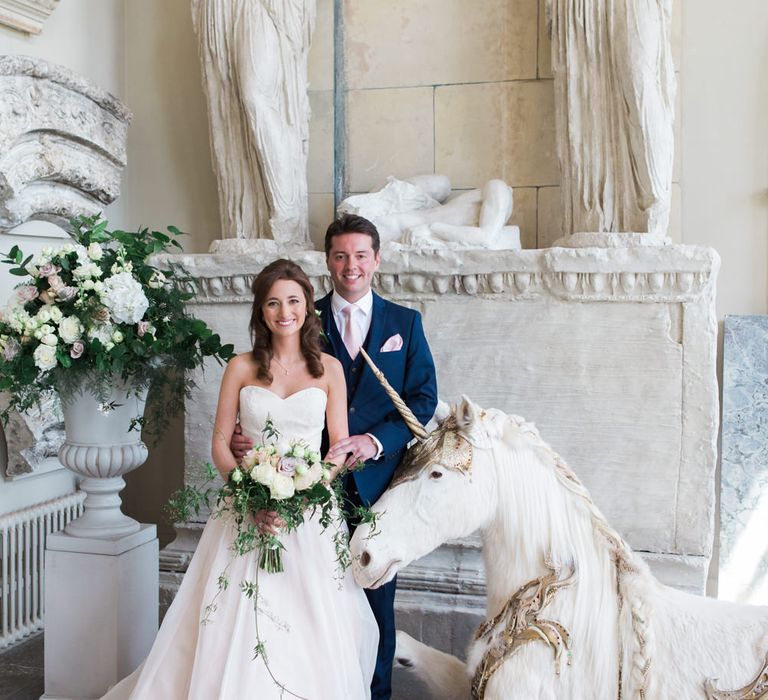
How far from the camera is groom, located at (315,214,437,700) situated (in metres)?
2.28

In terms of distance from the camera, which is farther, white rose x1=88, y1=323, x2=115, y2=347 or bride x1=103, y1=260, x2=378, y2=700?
white rose x1=88, y1=323, x2=115, y2=347

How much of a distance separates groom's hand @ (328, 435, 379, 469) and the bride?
3 cm

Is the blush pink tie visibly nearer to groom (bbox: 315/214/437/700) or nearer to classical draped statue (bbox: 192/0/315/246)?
groom (bbox: 315/214/437/700)

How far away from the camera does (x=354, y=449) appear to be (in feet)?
6.97

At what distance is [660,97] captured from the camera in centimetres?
310

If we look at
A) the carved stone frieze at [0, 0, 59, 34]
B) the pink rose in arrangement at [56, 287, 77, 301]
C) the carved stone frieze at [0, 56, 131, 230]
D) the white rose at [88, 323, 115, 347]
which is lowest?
the white rose at [88, 323, 115, 347]

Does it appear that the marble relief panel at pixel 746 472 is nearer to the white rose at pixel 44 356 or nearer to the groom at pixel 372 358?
the groom at pixel 372 358

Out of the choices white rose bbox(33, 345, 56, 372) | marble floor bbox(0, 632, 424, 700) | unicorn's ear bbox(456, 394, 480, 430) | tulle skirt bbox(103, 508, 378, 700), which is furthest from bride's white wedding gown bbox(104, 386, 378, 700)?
marble floor bbox(0, 632, 424, 700)

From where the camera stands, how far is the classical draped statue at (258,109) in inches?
138

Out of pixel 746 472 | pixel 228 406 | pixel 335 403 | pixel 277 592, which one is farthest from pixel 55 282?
pixel 746 472

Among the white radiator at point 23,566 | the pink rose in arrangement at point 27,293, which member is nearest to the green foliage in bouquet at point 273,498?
the pink rose in arrangement at point 27,293

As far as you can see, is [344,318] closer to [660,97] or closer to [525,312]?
[525,312]

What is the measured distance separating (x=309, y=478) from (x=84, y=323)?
1.06m

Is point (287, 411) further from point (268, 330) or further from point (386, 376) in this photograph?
point (386, 376)
